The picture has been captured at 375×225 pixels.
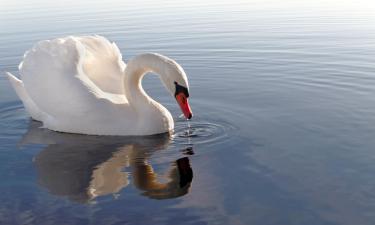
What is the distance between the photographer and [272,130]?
945cm

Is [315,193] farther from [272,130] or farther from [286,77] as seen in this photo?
[286,77]

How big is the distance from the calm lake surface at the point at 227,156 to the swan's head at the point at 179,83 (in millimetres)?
518

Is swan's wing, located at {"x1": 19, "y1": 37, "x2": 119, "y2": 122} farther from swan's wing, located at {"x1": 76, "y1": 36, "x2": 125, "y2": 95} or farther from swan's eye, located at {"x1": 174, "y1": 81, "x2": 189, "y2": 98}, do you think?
swan's eye, located at {"x1": 174, "y1": 81, "x2": 189, "y2": 98}

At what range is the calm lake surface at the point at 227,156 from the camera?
21.3 ft

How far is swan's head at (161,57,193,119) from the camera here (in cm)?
898

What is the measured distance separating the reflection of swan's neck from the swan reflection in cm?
71

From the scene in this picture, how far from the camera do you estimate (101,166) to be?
8.09 meters

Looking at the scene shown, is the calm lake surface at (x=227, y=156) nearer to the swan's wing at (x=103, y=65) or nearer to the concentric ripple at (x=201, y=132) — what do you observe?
the concentric ripple at (x=201, y=132)

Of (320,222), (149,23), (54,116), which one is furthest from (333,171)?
(149,23)

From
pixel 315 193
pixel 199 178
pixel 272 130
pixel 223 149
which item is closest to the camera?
pixel 315 193

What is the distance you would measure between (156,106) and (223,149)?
1.62 meters

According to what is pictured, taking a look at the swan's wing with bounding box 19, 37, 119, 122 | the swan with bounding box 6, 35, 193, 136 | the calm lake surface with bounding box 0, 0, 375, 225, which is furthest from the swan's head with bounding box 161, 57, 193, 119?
the swan's wing with bounding box 19, 37, 119, 122

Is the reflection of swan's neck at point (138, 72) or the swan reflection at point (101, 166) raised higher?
the reflection of swan's neck at point (138, 72)

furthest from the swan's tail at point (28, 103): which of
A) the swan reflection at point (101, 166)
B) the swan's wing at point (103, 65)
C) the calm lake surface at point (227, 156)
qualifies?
the swan's wing at point (103, 65)
